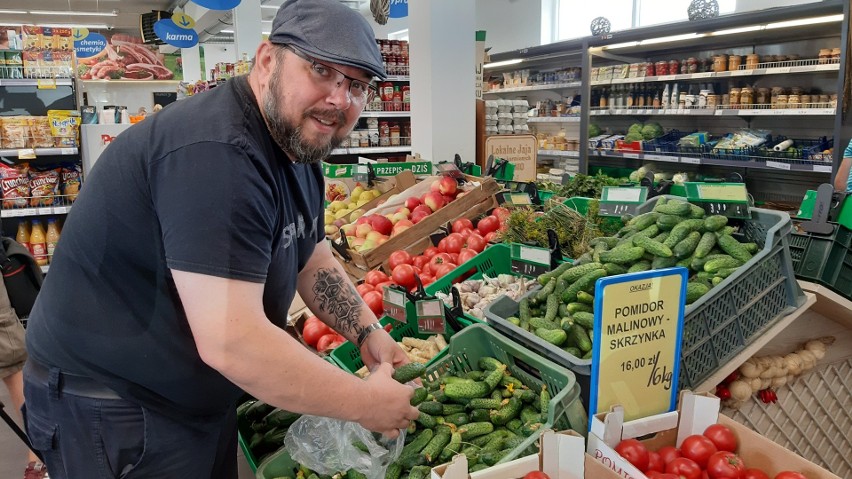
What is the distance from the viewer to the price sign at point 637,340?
145 cm

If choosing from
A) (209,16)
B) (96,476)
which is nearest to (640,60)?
(96,476)

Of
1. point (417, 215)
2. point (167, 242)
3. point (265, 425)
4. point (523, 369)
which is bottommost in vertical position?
point (265, 425)

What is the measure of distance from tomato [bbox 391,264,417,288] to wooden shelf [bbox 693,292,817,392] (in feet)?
4.62

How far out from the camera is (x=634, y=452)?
1.50 metres

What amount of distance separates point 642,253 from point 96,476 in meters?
1.75

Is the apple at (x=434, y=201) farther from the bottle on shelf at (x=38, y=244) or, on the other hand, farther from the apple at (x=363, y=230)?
the bottle on shelf at (x=38, y=244)

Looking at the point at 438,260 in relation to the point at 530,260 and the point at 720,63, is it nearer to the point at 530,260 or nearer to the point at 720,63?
the point at 530,260

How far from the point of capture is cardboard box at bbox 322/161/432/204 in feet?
15.2

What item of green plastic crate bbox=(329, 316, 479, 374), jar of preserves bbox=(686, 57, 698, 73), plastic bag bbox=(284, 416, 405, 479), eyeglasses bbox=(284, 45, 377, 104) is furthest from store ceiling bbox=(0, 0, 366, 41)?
eyeglasses bbox=(284, 45, 377, 104)

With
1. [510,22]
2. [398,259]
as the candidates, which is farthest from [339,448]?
[510,22]

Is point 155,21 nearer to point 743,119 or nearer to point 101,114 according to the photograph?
point 101,114

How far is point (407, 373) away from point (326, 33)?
95 centimetres

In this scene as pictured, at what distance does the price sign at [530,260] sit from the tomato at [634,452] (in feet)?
2.85

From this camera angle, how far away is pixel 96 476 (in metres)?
1.42
